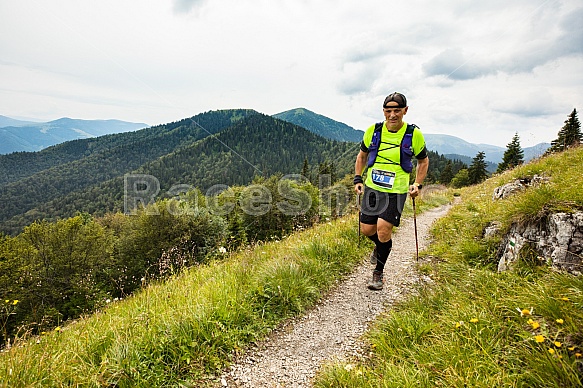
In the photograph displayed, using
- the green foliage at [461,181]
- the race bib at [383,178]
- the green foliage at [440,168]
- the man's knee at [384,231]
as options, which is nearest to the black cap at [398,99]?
the race bib at [383,178]

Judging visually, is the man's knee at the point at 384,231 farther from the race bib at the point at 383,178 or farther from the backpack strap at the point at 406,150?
the backpack strap at the point at 406,150

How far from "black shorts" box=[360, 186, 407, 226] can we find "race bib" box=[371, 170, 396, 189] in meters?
0.15

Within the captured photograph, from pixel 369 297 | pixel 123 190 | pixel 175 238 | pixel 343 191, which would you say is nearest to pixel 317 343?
pixel 369 297

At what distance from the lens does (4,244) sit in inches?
1137

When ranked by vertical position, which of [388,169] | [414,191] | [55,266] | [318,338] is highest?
[388,169]

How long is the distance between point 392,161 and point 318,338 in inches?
118

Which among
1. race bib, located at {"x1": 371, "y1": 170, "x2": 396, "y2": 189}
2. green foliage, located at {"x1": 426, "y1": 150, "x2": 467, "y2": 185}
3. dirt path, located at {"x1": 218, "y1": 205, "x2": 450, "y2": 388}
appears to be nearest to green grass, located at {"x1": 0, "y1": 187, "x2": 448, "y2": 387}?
dirt path, located at {"x1": 218, "y1": 205, "x2": 450, "y2": 388}

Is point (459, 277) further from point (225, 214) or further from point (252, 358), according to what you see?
point (225, 214)

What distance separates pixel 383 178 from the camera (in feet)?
16.0

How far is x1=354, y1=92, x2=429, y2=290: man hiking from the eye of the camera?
15.5 feet

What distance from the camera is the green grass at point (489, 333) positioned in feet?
6.91

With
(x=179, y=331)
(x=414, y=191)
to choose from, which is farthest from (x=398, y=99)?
(x=179, y=331)

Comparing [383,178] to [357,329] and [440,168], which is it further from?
[440,168]

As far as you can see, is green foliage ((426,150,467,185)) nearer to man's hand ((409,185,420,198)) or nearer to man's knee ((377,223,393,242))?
man's hand ((409,185,420,198))
